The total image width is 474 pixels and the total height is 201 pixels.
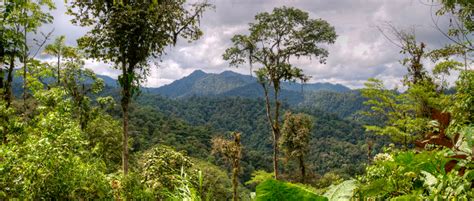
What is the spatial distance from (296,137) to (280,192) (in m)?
26.6

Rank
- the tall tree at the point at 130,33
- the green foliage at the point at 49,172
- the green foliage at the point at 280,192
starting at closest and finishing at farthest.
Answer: the green foliage at the point at 280,192 → the green foliage at the point at 49,172 → the tall tree at the point at 130,33

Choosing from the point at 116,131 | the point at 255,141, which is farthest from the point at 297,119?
the point at 255,141

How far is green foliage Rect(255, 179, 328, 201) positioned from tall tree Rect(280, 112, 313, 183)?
2632 centimetres

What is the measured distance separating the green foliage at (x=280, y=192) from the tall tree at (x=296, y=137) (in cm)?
2632

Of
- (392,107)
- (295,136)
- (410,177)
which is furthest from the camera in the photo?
(295,136)

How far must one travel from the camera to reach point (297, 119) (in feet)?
92.0

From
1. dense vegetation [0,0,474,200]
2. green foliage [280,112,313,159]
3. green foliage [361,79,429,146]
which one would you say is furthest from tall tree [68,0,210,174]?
green foliage [280,112,313,159]

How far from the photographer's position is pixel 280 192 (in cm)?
113

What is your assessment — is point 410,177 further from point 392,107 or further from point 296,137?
point 296,137

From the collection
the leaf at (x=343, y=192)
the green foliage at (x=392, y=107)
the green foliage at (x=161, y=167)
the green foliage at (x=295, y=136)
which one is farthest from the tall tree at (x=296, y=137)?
the leaf at (x=343, y=192)

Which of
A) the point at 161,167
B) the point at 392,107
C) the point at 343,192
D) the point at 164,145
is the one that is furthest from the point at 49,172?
the point at 392,107

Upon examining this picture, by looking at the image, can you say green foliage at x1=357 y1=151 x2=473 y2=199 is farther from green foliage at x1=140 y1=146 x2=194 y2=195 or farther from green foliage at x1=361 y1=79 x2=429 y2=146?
green foliage at x1=361 y1=79 x2=429 y2=146

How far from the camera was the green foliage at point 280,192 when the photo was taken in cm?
112

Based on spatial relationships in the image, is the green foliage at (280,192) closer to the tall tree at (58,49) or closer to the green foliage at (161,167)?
the green foliage at (161,167)
